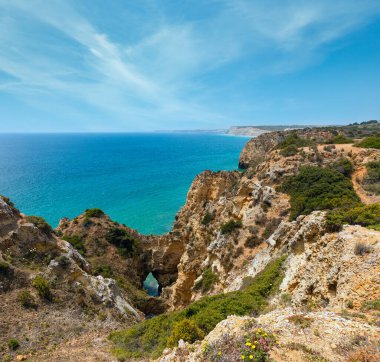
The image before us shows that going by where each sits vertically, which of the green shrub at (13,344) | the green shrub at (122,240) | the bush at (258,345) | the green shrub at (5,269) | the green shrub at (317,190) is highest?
the green shrub at (317,190)

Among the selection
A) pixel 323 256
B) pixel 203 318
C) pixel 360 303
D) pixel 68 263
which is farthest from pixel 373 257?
pixel 68 263

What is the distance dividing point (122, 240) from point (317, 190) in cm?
2298

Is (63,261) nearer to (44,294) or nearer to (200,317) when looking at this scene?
(44,294)

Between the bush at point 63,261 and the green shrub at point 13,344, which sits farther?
the bush at point 63,261

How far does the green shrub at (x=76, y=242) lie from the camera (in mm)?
28969

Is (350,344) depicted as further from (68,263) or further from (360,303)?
(68,263)

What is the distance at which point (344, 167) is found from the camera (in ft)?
88.3

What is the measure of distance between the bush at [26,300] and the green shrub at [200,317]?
5.54 metres

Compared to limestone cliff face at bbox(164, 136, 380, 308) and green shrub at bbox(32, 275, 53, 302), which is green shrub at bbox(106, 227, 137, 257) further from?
green shrub at bbox(32, 275, 53, 302)

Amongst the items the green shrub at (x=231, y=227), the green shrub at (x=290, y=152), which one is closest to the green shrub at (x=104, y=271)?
the green shrub at (x=231, y=227)

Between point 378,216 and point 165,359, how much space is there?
1117 cm

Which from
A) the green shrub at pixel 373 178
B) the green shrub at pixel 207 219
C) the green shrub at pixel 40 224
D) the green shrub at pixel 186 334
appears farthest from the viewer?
the green shrub at pixel 207 219

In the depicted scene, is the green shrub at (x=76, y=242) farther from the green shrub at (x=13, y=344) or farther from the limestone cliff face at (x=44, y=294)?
the green shrub at (x=13, y=344)

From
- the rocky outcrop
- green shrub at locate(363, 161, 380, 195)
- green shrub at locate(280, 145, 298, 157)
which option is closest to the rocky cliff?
the rocky outcrop
